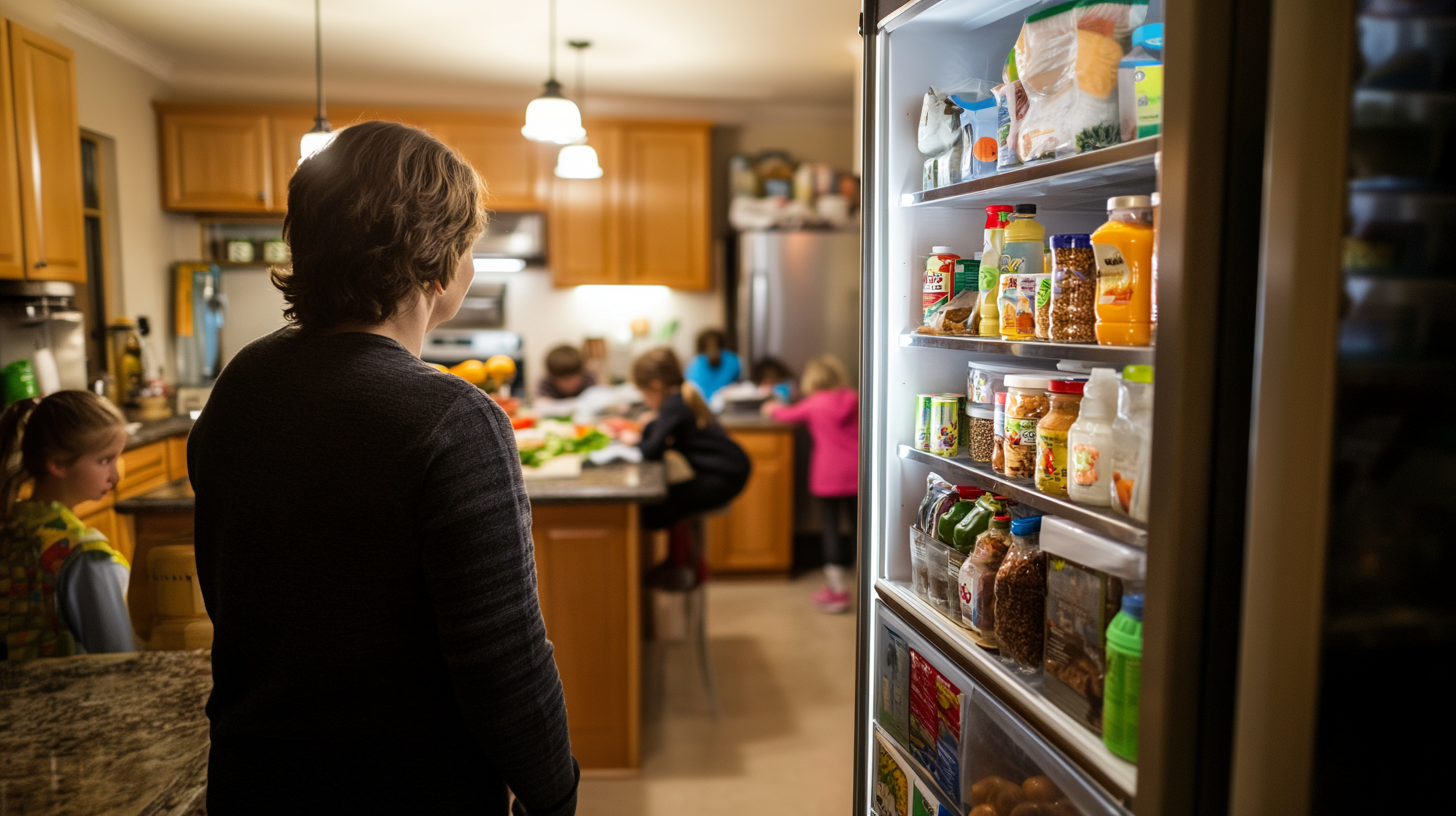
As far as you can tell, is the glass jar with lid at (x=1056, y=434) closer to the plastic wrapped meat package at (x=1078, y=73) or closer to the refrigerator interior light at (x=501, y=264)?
the plastic wrapped meat package at (x=1078, y=73)

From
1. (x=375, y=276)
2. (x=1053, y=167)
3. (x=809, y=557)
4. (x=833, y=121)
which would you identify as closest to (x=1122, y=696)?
(x=1053, y=167)

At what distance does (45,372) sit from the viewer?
329 centimetres

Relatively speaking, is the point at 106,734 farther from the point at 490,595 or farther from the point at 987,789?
the point at 987,789

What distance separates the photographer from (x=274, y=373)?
0.97 m

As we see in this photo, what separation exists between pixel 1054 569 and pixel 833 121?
4954 millimetres

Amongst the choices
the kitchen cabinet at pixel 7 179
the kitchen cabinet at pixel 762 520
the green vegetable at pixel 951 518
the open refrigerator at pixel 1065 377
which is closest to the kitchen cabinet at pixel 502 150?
the kitchen cabinet at pixel 762 520

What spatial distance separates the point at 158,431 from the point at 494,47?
228 cm

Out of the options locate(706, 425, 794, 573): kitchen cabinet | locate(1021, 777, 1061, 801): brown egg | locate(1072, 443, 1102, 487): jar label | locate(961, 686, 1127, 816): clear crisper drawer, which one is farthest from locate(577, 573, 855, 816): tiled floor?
locate(1072, 443, 1102, 487): jar label

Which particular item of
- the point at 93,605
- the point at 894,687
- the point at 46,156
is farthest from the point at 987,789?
the point at 46,156

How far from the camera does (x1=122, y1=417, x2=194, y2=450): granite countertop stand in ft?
11.9

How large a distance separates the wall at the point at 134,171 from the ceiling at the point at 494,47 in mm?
185

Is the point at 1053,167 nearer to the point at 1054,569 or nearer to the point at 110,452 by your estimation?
the point at 1054,569

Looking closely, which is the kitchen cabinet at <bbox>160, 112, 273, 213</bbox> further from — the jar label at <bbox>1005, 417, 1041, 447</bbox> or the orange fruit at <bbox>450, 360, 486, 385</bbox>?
the jar label at <bbox>1005, 417, 1041, 447</bbox>

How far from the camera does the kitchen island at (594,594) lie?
8.50 feet
